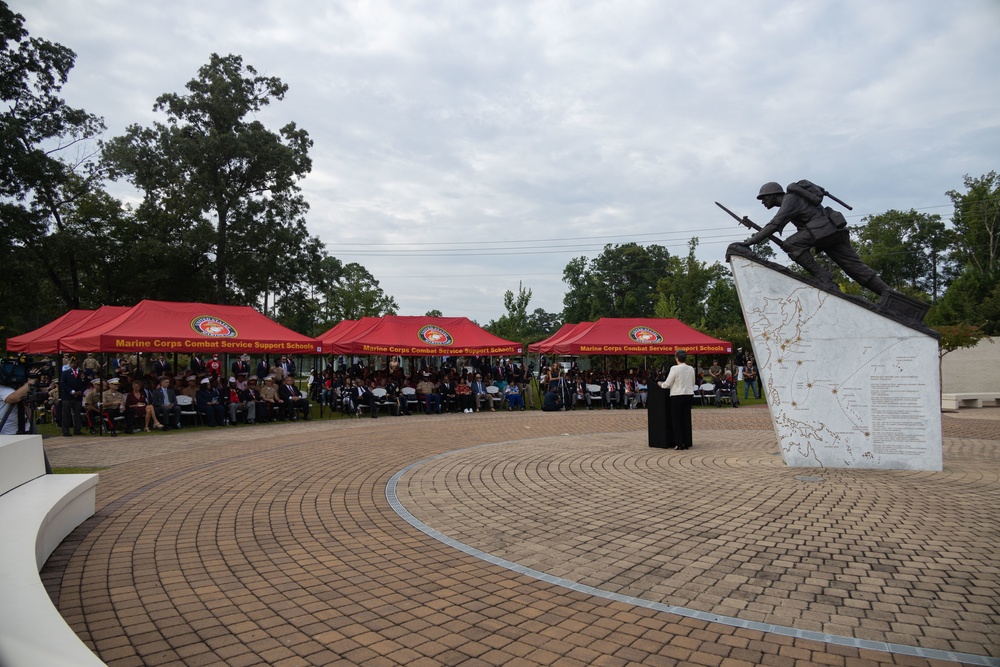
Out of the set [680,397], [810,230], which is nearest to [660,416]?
[680,397]

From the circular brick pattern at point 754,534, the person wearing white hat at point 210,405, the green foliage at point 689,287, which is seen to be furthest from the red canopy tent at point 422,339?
the green foliage at point 689,287

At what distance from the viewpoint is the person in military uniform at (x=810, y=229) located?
8531 mm

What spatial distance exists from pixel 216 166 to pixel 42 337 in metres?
16.6

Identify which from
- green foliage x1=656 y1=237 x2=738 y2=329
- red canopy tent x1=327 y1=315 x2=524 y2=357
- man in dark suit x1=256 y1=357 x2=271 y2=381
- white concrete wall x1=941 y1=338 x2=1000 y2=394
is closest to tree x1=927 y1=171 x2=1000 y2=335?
white concrete wall x1=941 y1=338 x2=1000 y2=394

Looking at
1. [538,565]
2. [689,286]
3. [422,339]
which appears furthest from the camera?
[689,286]

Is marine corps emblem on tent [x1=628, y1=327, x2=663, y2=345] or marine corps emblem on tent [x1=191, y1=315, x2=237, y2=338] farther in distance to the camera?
marine corps emblem on tent [x1=628, y1=327, x2=663, y2=345]

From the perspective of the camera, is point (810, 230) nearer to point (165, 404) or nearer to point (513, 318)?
point (165, 404)

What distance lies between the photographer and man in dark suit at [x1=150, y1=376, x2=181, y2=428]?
1479cm

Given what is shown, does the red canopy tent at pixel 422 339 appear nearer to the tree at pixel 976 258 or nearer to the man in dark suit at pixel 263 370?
the man in dark suit at pixel 263 370

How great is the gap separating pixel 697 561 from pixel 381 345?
16.2m

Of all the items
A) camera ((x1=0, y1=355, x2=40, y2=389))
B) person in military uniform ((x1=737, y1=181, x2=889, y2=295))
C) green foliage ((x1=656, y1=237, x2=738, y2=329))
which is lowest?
camera ((x1=0, y1=355, x2=40, y2=389))

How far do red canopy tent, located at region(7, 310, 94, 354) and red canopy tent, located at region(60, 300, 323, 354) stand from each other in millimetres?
A: 1020

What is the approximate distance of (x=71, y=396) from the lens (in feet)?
Answer: 45.0

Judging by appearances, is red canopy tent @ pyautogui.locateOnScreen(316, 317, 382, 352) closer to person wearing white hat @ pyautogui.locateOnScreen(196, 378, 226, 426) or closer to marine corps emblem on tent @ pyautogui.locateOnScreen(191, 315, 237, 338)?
marine corps emblem on tent @ pyautogui.locateOnScreen(191, 315, 237, 338)
